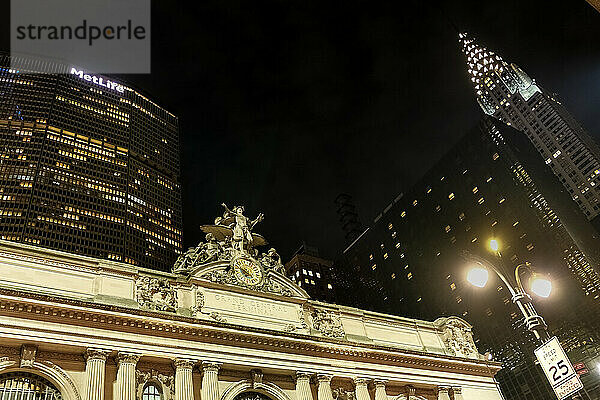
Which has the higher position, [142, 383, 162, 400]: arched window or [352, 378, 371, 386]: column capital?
[352, 378, 371, 386]: column capital

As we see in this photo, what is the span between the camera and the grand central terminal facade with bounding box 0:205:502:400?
66.3 feet

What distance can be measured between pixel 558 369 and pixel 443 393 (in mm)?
17770

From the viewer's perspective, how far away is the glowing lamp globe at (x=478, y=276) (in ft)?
58.0

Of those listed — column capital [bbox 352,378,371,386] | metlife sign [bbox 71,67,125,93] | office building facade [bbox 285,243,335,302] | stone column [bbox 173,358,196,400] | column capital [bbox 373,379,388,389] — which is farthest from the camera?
office building facade [bbox 285,243,335,302]

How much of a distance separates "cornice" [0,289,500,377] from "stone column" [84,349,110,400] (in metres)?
1.34

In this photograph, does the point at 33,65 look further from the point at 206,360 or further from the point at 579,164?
the point at 579,164

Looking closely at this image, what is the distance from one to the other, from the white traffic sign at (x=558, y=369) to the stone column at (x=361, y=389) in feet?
45.4

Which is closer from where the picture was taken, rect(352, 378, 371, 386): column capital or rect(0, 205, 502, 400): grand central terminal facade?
rect(0, 205, 502, 400): grand central terminal facade

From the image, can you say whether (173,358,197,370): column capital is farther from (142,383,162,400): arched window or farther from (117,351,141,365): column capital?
(117,351,141,365): column capital

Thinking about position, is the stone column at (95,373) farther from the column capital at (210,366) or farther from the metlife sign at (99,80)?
the metlife sign at (99,80)

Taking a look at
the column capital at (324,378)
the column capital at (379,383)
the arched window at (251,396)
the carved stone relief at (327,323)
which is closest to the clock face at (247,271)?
the carved stone relief at (327,323)

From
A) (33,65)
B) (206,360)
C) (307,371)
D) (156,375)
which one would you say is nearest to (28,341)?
(156,375)

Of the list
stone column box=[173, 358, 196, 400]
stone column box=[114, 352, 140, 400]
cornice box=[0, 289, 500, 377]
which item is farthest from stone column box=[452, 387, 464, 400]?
stone column box=[114, 352, 140, 400]

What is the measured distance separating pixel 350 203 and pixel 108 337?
14020 centimetres
